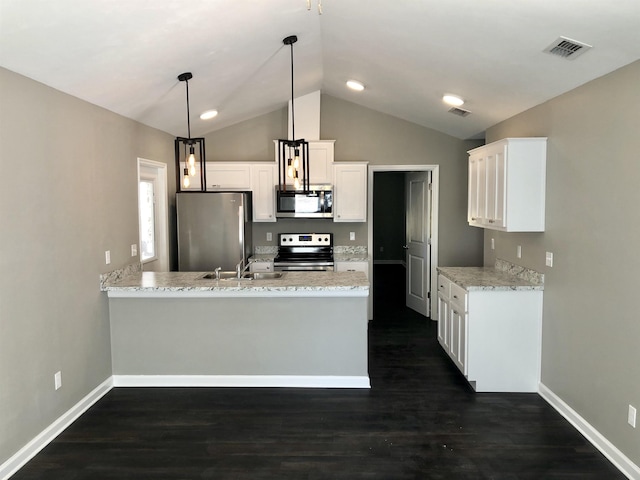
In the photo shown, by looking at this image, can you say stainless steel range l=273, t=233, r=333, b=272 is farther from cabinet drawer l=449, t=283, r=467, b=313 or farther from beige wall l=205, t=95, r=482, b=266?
cabinet drawer l=449, t=283, r=467, b=313

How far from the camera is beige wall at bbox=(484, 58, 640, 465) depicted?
109 inches

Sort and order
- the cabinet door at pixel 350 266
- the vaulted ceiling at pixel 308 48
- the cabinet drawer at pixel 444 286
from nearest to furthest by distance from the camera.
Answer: the vaulted ceiling at pixel 308 48 → the cabinet drawer at pixel 444 286 → the cabinet door at pixel 350 266

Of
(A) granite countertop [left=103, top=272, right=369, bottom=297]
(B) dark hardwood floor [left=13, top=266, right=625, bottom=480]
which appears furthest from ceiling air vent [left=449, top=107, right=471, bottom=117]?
(B) dark hardwood floor [left=13, top=266, right=625, bottom=480]

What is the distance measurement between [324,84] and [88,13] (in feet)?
12.1

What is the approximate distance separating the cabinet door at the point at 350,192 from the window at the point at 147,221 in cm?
228

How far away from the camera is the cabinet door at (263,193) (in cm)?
606

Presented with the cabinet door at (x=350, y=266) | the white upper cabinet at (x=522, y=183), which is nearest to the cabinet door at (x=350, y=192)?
the cabinet door at (x=350, y=266)

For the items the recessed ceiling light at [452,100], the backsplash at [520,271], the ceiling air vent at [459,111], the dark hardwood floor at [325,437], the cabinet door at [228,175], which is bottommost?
the dark hardwood floor at [325,437]

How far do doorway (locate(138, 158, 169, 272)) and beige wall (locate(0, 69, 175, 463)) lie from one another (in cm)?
75

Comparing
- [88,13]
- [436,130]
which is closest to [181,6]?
[88,13]

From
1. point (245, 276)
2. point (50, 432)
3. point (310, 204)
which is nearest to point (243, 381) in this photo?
point (245, 276)

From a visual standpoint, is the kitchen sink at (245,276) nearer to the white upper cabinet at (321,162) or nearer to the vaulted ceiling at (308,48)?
the vaulted ceiling at (308,48)

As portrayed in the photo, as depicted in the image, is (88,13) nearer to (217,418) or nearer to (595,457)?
(217,418)

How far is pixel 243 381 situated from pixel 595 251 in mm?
2986
